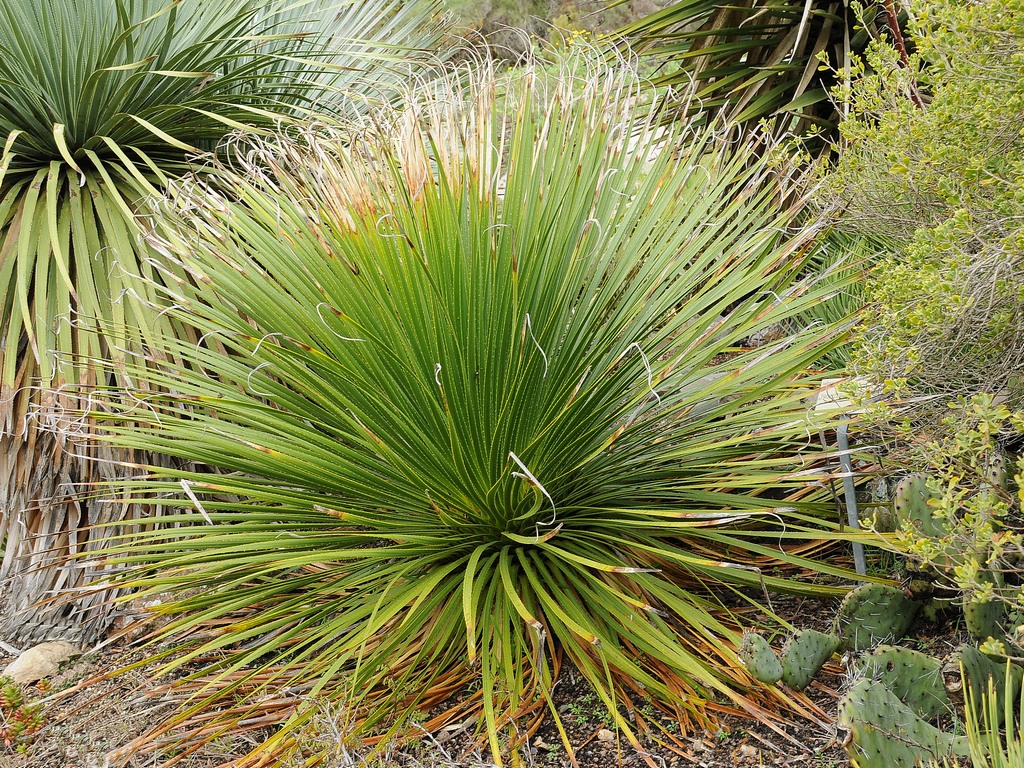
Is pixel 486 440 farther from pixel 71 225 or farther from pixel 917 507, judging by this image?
pixel 71 225

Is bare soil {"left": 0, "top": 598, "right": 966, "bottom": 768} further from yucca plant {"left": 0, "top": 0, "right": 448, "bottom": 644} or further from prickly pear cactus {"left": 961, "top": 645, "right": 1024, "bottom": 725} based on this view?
yucca plant {"left": 0, "top": 0, "right": 448, "bottom": 644}

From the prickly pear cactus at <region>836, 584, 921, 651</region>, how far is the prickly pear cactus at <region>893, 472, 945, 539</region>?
0.20m

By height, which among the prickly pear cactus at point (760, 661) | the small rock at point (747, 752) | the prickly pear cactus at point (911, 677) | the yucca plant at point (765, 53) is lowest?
the small rock at point (747, 752)

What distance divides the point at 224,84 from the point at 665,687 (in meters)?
2.92

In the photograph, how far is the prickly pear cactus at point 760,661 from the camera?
2.09m

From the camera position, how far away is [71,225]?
345 centimetres

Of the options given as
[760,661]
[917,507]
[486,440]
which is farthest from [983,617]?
[486,440]

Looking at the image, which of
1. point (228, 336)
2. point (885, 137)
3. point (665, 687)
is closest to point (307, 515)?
point (228, 336)

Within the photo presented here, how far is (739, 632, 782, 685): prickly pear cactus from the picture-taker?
2094 mm

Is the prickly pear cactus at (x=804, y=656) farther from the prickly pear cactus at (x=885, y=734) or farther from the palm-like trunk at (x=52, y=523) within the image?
the palm-like trunk at (x=52, y=523)

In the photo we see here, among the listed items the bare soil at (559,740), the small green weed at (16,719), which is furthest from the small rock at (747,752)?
the small green weed at (16,719)

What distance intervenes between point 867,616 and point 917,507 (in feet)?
1.05

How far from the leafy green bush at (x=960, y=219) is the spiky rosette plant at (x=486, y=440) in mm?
451

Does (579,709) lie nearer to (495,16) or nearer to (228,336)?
(228,336)
